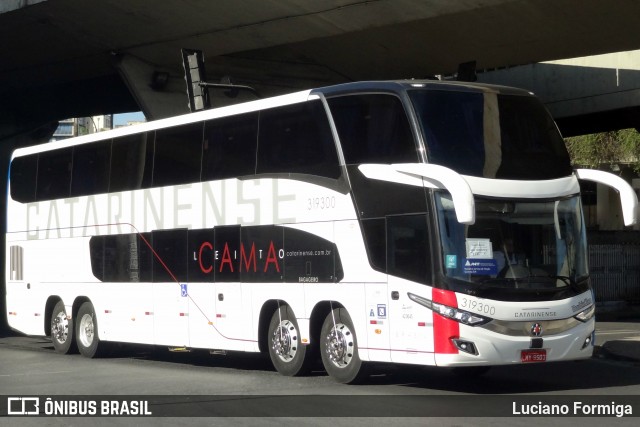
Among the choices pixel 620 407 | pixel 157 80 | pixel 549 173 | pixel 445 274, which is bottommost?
pixel 620 407

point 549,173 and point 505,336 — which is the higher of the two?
point 549,173

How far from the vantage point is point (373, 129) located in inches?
593

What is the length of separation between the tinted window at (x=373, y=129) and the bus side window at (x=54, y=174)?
8311mm

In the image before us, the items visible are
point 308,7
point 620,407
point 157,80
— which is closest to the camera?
point 620,407

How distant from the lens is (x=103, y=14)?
28.1 meters

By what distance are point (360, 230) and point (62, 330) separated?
31.5ft

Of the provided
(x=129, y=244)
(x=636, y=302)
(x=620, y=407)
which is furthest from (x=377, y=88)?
(x=636, y=302)

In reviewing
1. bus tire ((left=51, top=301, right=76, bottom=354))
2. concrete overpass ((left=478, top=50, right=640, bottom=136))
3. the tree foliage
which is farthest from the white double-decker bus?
the tree foliage

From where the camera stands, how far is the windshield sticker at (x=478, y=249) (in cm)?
1400

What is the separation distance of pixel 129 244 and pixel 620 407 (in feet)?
33.6

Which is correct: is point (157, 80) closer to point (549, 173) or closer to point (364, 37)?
point (364, 37)

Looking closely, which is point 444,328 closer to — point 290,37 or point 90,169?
point 90,169

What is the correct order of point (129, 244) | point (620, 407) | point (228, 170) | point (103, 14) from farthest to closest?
point (103, 14) → point (129, 244) → point (228, 170) → point (620, 407)

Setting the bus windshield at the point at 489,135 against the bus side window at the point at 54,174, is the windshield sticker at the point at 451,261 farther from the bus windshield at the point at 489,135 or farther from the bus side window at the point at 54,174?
the bus side window at the point at 54,174
